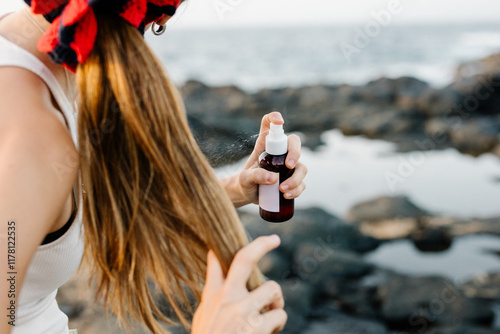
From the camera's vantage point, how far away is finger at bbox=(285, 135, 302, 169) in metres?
1.65

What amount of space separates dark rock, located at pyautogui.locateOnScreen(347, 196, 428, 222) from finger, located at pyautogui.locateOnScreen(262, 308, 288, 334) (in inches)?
206

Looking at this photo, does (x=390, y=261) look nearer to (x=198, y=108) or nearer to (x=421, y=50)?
(x=198, y=108)

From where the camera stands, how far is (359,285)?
491 centimetres

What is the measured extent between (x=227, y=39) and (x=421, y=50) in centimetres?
1906

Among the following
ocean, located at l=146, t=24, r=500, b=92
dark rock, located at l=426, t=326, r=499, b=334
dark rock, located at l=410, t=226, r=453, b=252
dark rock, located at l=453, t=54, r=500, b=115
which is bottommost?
ocean, located at l=146, t=24, r=500, b=92

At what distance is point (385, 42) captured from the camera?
35.4 meters

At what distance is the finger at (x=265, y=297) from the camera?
3.34 feet

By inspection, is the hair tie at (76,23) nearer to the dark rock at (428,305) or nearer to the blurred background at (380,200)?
the blurred background at (380,200)

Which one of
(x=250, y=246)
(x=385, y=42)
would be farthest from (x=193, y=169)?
(x=385, y=42)

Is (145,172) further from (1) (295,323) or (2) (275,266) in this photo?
(2) (275,266)

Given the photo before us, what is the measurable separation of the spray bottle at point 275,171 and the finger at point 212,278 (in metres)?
0.63

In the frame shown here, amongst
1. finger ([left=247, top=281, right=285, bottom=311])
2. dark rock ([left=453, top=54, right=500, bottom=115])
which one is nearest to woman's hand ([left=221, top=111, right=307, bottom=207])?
finger ([left=247, top=281, right=285, bottom=311])

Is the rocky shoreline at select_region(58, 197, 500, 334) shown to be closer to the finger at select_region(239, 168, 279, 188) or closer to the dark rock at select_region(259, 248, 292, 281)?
the dark rock at select_region(259, 248, 292, 281)

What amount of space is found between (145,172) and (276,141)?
650mm
